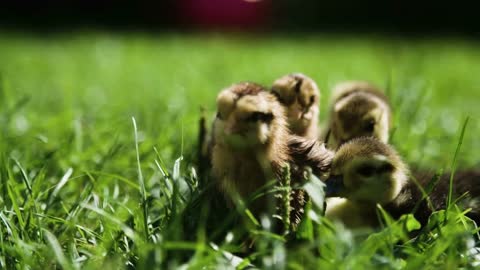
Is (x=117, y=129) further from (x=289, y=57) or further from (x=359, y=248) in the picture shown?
(x=289, y=57)

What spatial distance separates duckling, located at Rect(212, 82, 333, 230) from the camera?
1.97 m

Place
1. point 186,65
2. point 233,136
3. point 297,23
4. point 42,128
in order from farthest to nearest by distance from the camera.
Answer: point 297,23
point 186,65
point 42,128
point 233,136

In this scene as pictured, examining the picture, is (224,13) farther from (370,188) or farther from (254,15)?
(370,188)

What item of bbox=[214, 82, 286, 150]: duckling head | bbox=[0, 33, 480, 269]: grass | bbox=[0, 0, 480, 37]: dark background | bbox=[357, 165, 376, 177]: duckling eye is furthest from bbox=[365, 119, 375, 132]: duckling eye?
bbox=[0, 0, 480, 37]: dark background

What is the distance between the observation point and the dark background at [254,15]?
12039 millimetres

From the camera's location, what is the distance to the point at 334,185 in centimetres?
211

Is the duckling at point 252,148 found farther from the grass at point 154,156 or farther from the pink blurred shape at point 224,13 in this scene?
the pink blurred shape at point 224,13

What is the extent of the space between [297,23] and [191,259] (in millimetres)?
11558

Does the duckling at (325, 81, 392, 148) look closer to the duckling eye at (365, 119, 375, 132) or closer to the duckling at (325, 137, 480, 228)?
the duckling eye at (365, 119, 375, 132)

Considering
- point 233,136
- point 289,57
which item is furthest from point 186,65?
point 233,136

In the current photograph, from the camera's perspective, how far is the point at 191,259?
171 cm

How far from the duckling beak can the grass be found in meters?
0.16

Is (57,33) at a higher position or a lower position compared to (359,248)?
lower

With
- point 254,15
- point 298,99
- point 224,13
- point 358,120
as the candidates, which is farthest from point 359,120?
point 254,15
